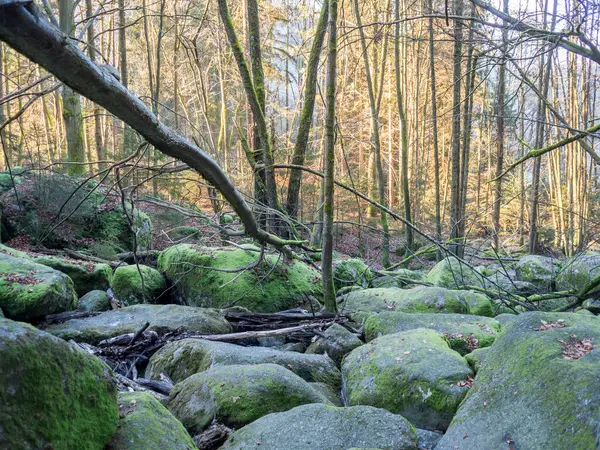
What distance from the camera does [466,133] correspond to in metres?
12.0

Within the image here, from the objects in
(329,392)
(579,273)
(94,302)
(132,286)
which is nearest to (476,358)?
(329,392)

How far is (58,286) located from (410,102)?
18654 millimetres

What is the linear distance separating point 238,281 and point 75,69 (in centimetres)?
503

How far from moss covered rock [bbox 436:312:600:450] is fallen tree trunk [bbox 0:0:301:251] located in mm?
2174

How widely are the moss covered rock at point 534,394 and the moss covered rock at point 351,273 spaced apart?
15.4ft

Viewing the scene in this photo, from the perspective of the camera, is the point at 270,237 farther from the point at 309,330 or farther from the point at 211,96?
the point at 211,96

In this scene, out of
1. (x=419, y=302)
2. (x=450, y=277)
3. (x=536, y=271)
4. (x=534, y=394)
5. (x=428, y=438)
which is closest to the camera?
(x=534, y=394)

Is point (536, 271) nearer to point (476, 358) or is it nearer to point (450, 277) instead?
point (450, 277)

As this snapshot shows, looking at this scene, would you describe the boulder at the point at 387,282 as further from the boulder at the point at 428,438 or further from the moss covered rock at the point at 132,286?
the boulder at the point at 428,438

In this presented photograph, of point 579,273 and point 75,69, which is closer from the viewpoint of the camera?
point 75,69

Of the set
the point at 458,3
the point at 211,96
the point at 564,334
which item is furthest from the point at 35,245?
the point at 211,96

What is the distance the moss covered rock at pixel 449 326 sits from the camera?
4.46 meters

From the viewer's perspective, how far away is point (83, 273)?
6.41 m

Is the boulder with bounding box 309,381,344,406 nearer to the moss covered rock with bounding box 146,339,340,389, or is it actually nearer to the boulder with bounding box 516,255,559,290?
the moss covered rock with bounding box 146,339,340,389
